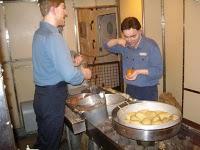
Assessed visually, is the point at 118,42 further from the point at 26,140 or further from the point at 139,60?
the point at 26,140

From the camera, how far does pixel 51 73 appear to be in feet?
6.88

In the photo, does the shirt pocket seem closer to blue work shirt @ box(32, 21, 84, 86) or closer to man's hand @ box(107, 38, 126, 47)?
man's hand @ box(107, 38, 126, 47)

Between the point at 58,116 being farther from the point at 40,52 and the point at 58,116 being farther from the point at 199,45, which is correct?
the point at 199,45

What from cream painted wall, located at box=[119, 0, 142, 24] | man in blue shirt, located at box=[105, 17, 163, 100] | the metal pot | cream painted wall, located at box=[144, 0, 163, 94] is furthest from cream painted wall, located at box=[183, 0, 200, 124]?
the metal pot

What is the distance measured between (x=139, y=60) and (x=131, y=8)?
195 cm

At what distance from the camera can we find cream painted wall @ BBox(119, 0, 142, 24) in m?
4.01

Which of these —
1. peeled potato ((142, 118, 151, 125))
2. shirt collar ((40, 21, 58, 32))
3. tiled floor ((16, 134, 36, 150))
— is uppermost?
shirt collar ((40, 21, 58, 32))

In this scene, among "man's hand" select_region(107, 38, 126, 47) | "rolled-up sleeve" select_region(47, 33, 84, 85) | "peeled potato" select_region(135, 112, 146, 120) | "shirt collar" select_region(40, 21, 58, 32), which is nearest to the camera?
"peeled potato" select_region(135, 112, 146, 120)

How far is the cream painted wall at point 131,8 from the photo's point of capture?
4.01 metres

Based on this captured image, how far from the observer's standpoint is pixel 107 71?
15.4 ft

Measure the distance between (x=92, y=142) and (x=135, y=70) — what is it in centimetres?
80

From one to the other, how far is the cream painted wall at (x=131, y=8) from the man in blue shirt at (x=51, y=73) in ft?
7.01

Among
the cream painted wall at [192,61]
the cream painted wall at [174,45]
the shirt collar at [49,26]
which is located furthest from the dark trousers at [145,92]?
the cream painted wall at [174,45]

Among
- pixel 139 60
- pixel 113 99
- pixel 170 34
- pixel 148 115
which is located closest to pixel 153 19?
pixel 170 34
